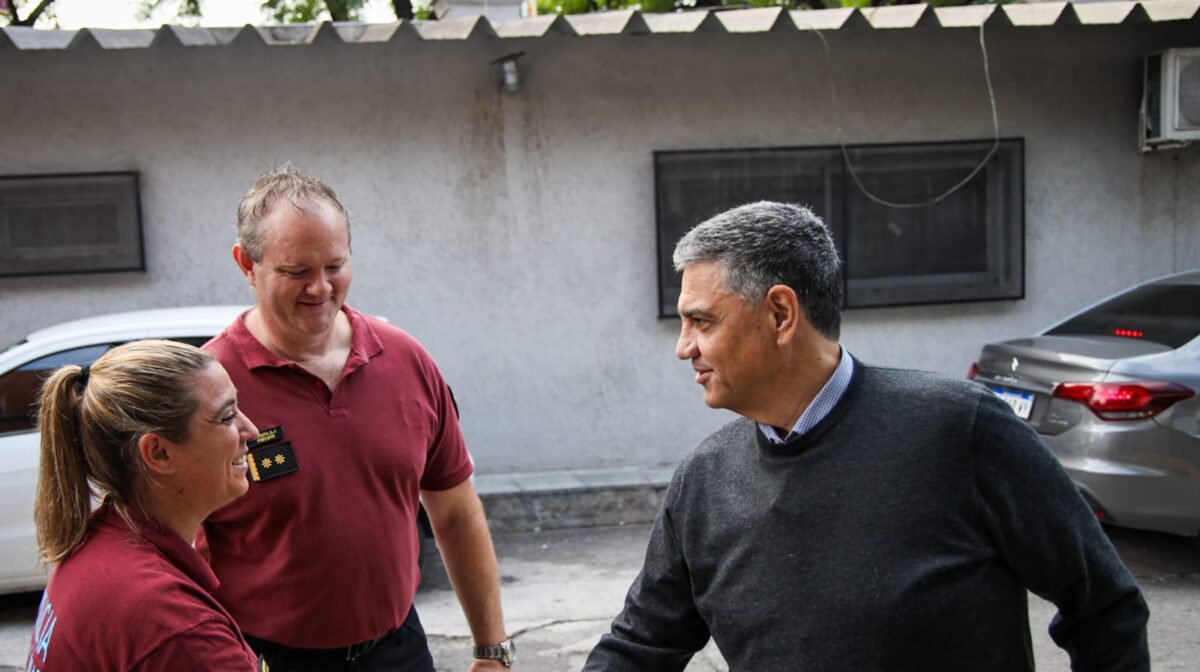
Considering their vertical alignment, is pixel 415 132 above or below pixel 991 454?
above

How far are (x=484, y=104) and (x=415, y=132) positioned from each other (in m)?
0.50

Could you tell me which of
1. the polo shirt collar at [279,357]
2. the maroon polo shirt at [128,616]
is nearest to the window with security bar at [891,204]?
the polo shirt collar at [279,357]

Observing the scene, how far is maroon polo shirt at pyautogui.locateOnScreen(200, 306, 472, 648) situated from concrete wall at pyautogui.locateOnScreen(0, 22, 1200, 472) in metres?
5.49

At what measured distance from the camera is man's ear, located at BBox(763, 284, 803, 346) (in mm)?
2152

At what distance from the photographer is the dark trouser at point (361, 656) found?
2.71 metres

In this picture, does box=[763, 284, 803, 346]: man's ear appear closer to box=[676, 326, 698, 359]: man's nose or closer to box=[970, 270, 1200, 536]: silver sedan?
box=[676, 326, 698, 359]: man's nose

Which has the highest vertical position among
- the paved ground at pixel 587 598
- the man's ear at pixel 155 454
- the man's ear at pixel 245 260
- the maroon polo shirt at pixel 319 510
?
the man's ear at pixel 245 260

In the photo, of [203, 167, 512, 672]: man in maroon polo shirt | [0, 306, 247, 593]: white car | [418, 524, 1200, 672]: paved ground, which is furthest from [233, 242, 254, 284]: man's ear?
[0, 306, 247, 593]: white car

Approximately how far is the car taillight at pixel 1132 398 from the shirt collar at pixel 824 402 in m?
4.39

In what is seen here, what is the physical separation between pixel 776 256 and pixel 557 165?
21.1ft

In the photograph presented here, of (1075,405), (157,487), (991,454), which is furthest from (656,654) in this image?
(1075,405)

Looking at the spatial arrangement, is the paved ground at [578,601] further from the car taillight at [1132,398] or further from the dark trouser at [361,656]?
the dark trouser at [361,656]

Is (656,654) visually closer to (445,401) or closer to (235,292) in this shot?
(445,401)

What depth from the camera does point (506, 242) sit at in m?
8.44
